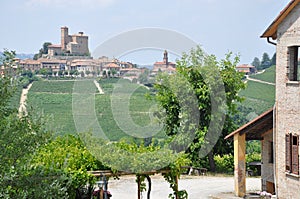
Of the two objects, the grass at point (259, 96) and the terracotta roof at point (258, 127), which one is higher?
the grass at point (259, 96)

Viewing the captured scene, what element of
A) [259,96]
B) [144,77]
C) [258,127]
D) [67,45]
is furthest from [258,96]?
[67,45]

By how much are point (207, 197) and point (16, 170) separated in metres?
13.1

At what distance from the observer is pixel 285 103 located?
18.0 m

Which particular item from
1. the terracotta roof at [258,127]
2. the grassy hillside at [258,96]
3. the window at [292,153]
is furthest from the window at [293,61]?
the grassy hillside at [258,96]

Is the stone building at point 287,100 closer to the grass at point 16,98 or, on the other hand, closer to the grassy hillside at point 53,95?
the grass at point 16,98

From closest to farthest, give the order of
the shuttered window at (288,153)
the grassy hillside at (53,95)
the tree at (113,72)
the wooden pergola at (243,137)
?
the shuttered window at (288,153)
the wooden pergola at (243,137)
the tree at (113,72)
the grassy hillside at (53,95)

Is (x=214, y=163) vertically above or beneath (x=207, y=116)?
beneath

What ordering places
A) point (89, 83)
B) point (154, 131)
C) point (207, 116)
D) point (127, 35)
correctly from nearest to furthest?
1. point (127, 35)
2. point (89, 83)
3. point (207, 116)
4. point (154, 131)

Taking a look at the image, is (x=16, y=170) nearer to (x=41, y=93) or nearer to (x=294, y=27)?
(x=294, y=27)

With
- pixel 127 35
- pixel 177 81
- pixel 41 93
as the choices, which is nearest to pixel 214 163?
pixel 177 81

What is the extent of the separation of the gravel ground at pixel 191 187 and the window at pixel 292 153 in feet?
18.5

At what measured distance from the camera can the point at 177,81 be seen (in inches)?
1222

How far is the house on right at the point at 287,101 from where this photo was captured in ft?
57.0

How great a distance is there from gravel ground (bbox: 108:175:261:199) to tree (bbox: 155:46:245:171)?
278cm
